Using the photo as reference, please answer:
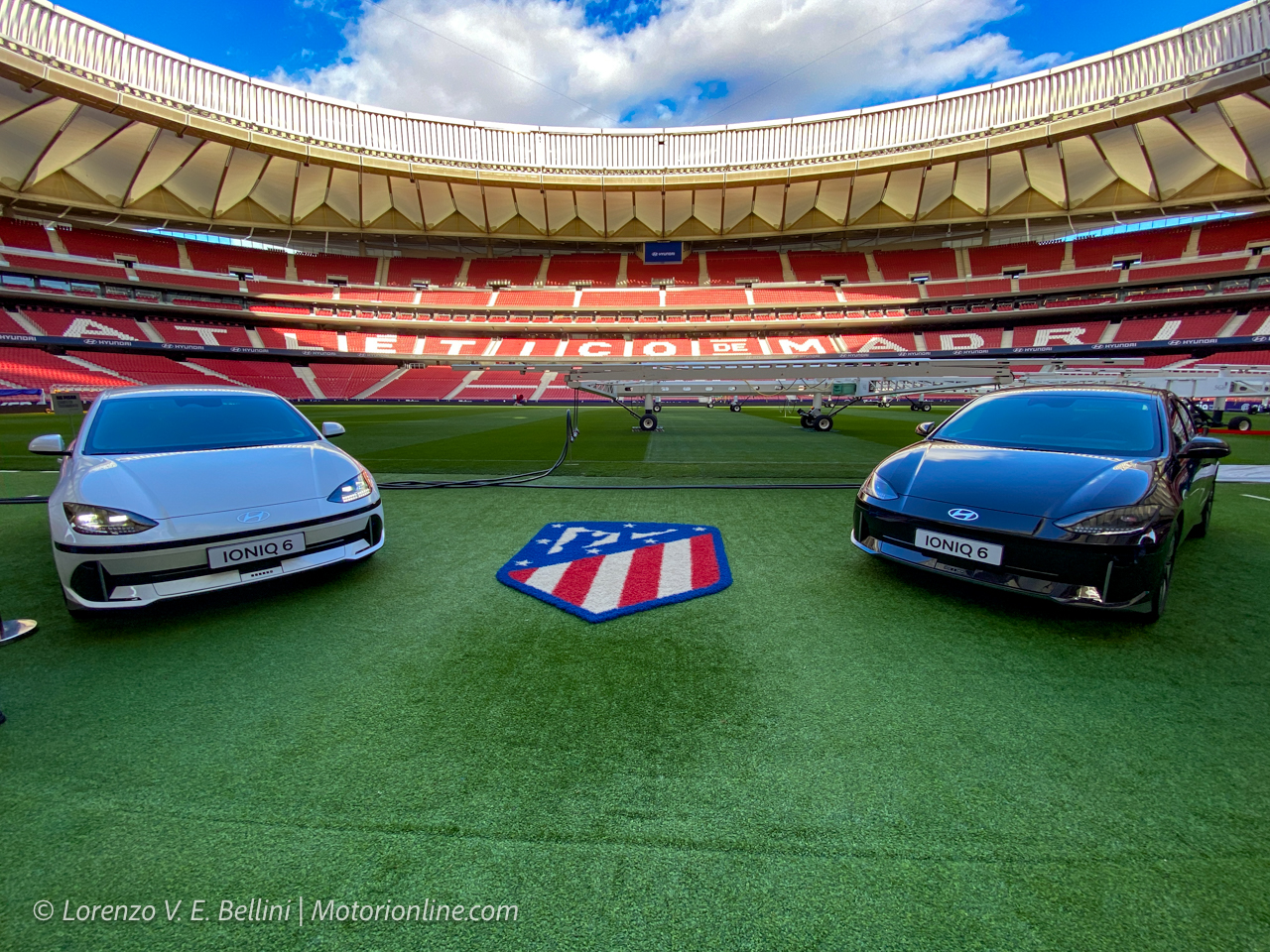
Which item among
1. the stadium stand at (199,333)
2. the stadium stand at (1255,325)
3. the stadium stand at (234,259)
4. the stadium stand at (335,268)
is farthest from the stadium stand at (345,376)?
the stadium stand at (1255,325)

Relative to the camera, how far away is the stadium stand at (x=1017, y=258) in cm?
4047

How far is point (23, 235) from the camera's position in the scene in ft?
112

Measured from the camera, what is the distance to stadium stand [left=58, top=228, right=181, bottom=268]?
35969 millimetres

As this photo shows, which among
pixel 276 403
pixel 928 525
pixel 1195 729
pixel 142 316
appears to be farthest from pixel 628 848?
pixel 142 316

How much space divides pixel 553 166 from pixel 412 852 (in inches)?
1828

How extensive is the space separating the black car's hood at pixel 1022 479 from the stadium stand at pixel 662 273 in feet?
154

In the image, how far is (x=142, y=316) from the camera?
36.9 meters

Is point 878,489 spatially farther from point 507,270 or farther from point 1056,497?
point 507,270

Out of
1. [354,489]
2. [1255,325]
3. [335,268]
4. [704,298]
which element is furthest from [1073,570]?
[335,268]

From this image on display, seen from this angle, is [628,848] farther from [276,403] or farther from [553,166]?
[553,166]

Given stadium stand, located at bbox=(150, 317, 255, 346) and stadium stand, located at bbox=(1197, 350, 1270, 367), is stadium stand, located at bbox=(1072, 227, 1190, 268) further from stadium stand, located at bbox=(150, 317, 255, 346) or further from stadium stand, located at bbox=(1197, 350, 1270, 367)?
stadium stand, located at bbox=(150, 317, 255, 346)

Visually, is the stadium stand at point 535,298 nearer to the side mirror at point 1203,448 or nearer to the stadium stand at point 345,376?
the stadium stand at point 345,376

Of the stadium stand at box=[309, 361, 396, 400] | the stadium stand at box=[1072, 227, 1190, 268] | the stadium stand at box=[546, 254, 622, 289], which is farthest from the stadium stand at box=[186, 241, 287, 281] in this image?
the stadium stand at box=[1072, 227, 1190, 268]

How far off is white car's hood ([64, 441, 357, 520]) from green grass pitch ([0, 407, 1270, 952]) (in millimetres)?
666
